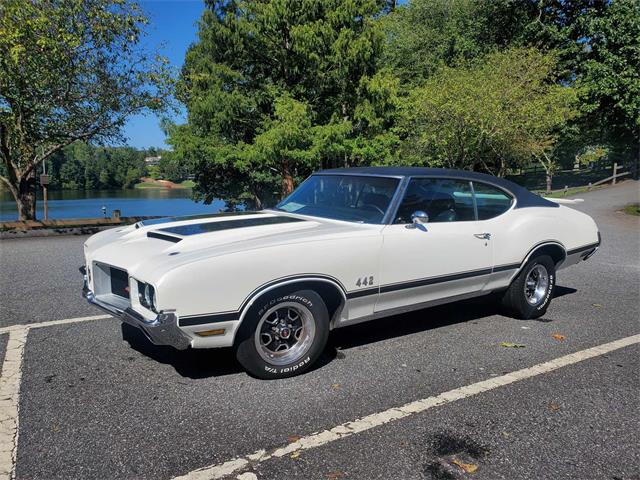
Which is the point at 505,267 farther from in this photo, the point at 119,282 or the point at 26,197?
the point at 26,197

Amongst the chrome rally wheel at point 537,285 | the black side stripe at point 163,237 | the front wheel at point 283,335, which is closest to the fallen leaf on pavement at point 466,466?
the front wheel at point 283,335

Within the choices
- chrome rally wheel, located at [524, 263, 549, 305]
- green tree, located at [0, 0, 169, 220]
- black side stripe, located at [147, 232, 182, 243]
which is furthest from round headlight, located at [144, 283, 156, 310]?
green tree, located at [0, 0, 169, 220]

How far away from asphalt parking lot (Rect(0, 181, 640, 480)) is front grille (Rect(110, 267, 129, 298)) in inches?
23.1

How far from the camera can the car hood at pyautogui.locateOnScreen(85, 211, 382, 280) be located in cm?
336

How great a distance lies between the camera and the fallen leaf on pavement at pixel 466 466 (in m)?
2.54

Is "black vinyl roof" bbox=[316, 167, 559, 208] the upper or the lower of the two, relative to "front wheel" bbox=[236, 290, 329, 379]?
upper

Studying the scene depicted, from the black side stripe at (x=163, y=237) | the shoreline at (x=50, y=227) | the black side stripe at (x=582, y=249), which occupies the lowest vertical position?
the shoreline at (x=50, y=227)

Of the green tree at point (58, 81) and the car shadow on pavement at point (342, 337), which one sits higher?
the green tree at point (58, 81)

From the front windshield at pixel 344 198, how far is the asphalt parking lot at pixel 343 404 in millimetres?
1154

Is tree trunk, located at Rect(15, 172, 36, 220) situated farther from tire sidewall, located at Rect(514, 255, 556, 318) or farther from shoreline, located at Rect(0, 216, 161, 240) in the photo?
tire sidewall, located at Rect(514, 255, 556, 318)

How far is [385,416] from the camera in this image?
309cm

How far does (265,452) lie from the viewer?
268 cm

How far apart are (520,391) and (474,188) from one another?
2.08 meters

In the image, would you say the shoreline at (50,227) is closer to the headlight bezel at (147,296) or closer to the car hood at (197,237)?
the car hood at (197,237)
